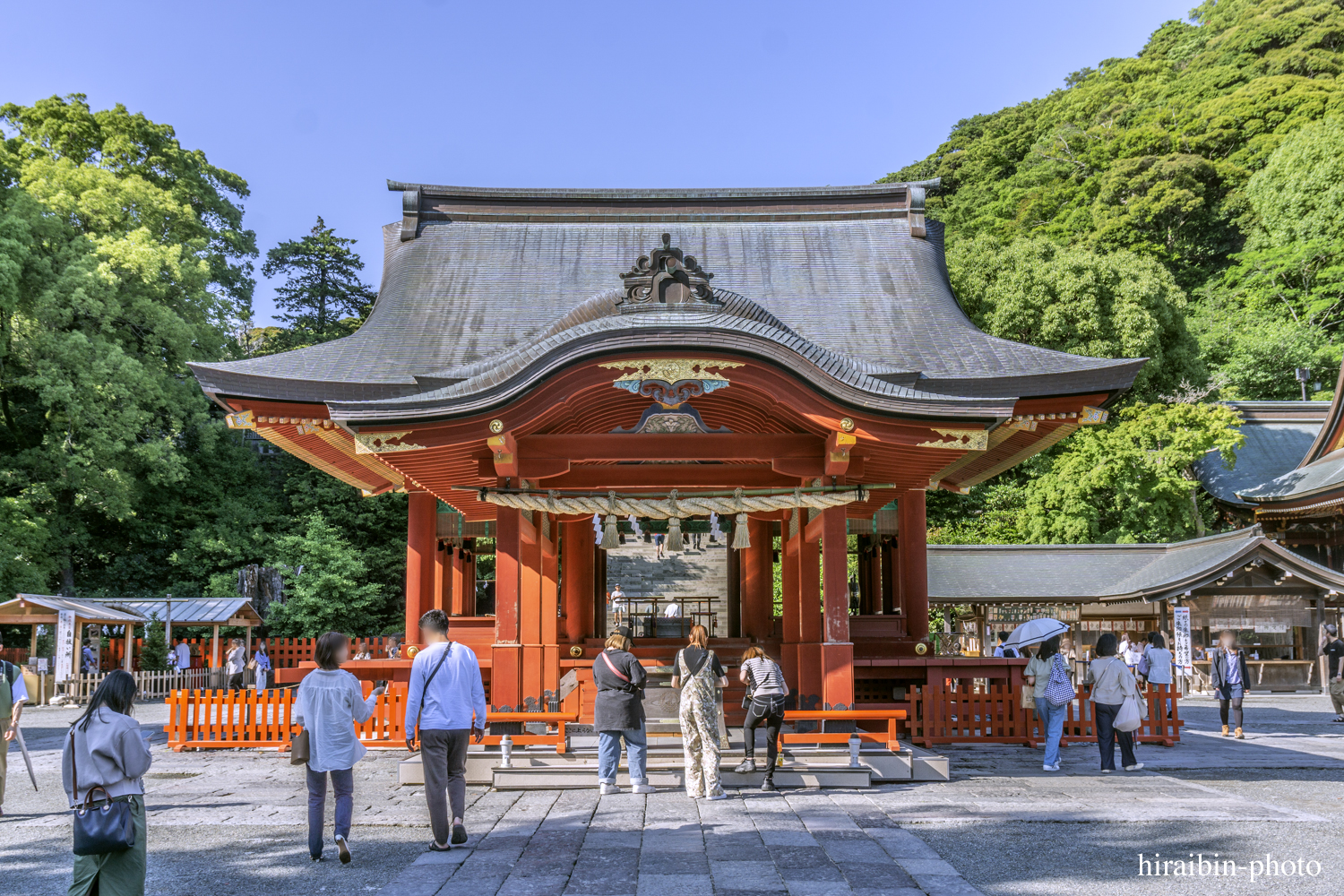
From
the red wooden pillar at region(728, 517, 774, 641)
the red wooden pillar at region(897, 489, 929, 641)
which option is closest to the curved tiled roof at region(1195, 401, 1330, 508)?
the red wooden pillar at region(897, 489, 929, 641)

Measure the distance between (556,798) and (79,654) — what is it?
666 inches

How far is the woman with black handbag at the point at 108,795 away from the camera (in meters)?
4.32

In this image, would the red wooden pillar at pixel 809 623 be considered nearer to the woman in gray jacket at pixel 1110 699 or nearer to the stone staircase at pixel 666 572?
the woman in gray jacket at pixel 1110 699

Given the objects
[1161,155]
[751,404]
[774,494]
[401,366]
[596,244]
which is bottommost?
[774,494]

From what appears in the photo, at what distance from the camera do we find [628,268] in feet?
49.9

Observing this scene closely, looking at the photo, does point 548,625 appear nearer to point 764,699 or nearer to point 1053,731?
point 764,699

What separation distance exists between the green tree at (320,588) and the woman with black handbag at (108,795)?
23584 millimetres

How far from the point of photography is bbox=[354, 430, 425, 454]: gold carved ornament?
936 cm

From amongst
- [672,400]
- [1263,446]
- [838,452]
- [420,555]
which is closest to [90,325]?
[420,555]

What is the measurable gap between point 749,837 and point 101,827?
→ 3.97 m

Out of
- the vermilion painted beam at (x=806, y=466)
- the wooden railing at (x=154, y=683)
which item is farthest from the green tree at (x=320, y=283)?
the vermilion painted beam at (x=806, y=466)

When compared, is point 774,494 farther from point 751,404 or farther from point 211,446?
point 211,446

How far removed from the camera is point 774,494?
10125mm

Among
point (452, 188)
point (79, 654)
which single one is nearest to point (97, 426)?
point (79, 654)
